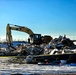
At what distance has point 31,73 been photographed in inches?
549

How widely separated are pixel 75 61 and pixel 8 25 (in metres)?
22.5

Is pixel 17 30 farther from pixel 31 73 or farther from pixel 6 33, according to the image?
pixel 31 73

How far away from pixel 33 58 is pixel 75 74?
6.97m

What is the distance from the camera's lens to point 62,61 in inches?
755

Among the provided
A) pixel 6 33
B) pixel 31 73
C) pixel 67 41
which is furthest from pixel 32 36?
pixel 31 73

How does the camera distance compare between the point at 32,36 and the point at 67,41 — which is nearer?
Answer: the point at 67,41

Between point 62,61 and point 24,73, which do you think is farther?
point 62,61

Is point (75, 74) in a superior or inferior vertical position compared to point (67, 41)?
inferior

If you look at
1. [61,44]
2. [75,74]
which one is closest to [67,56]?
[75,74]

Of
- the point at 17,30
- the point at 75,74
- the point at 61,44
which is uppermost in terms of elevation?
the point at 17,30

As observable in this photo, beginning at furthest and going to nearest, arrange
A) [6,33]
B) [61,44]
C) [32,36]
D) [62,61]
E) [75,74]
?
[32,36]
[6,33]
[61,44]
[62,61]
[75,74]

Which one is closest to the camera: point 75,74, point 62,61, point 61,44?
point 75,74

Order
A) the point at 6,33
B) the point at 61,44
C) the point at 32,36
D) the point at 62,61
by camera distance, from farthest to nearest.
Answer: the point at 32,36, the point at 6,33, the point at 61,44, the point at 62,61

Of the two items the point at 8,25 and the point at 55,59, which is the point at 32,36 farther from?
the point at 55,59
